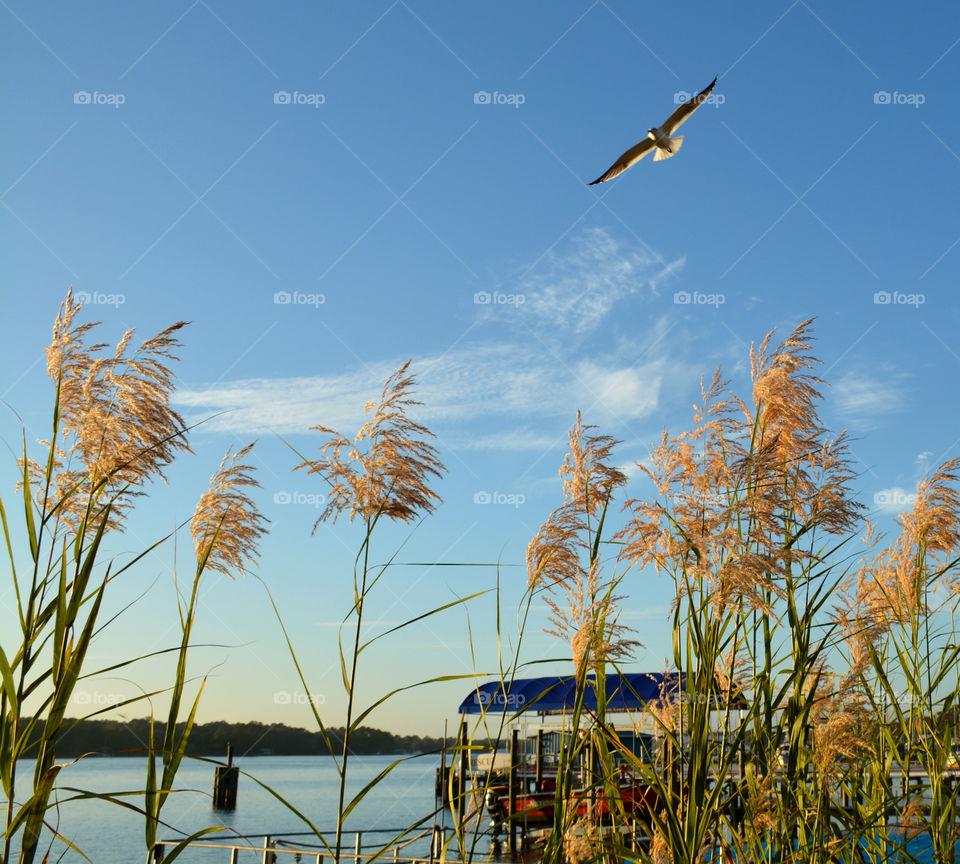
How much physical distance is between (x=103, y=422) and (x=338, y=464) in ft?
2.34

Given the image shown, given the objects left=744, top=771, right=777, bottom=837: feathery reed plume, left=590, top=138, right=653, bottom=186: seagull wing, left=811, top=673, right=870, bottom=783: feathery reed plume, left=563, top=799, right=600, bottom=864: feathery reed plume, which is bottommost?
left=563, top=799, right=600, bottom=864: feathery reed plume

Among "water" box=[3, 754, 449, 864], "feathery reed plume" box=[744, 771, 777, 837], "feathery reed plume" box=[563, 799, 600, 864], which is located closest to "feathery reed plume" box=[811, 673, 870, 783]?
"feathery reed plume" box=[744, 771, 777, 837]

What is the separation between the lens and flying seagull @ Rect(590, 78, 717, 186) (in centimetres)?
513

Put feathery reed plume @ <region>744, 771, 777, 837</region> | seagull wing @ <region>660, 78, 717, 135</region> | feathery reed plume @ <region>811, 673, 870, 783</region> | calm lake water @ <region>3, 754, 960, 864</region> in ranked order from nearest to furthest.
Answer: feathery reed plume @ <region>744, 771, 777, 837</region>
feathery reed plume @ <region>811, 673, 870, 783</region>
seagull wing @ <region>660, 78, 717, 135</region>
calm lake water @ <region>3, 754, 960, 864</region>

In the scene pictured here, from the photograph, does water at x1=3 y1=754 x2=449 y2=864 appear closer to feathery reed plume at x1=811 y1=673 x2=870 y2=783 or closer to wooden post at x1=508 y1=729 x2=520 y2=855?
wooden post at x1=508 y1=729 x2=520 y2=855

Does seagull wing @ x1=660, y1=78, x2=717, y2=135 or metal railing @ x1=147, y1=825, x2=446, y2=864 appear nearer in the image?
metal railing @ x1=147, y1=825, x2=446, y2=864

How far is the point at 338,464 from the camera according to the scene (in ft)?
8.95

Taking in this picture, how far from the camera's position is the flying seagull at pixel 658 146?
513 cm

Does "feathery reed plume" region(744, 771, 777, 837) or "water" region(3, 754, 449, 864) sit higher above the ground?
"feathery reed plume" region(744, 771, 777, 837)

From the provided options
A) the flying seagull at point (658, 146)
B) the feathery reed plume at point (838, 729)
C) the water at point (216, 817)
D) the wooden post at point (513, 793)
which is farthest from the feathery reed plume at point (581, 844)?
the water at point (216, 817)

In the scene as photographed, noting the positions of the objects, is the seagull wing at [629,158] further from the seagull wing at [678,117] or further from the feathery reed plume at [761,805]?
the feathery reed plume at [761,805]

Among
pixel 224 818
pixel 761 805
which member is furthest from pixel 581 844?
pixel 224 818

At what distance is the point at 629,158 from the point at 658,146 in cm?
19

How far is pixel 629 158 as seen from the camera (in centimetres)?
538
